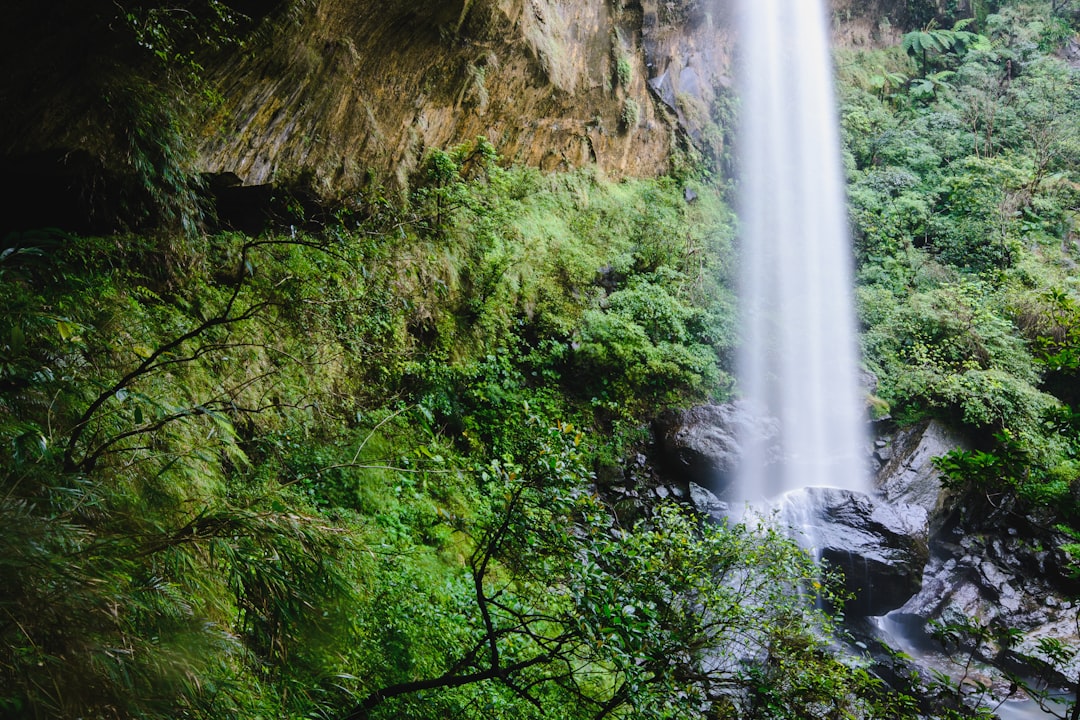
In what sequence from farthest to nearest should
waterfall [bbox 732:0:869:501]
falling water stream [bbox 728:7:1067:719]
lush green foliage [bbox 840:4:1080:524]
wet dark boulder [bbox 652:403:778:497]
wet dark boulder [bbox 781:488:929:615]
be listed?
waterfall [bbox 732:0:869:501] → lush green foliage [bbox 840:4:1080:524] → falling water stream [bbox 728:7:1067:719] → wet dark boulder [bbox 652:403:778:497] → wet dark boulder [bbox 781:488:929:615]

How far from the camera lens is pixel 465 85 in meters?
7.78

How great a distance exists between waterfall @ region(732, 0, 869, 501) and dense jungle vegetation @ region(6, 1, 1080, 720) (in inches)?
23.0

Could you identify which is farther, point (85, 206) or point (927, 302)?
point (927, 302)

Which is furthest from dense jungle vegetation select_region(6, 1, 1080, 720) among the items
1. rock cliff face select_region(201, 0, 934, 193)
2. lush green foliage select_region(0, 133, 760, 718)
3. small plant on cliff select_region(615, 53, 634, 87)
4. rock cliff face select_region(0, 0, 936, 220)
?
small plant on cliff select_region(615, 53, 634, 87)

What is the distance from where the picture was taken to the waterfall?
10180 mm

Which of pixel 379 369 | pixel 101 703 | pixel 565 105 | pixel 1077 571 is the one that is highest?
pixel 565 105

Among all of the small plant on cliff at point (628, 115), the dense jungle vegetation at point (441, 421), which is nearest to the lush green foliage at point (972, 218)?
the dense jungle vegetation at point (441, 421)

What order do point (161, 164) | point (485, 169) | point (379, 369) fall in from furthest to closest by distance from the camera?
point (485, 169) < point (379, 369) < point (161, 164)

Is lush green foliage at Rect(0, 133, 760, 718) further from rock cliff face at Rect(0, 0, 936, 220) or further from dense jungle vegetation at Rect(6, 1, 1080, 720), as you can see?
rock cliff face at Rect(0, 0, 936, 220)

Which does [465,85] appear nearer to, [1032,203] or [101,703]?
[101,703]

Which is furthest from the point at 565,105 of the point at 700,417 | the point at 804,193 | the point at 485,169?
the point at 804,193

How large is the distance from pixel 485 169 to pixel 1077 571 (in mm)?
7517

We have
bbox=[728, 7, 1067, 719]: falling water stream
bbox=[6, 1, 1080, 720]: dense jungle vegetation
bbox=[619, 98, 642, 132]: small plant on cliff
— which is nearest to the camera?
bbox=[6, 1, 1080, 720]: dense jungle vegetation

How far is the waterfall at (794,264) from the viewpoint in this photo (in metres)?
10.2
